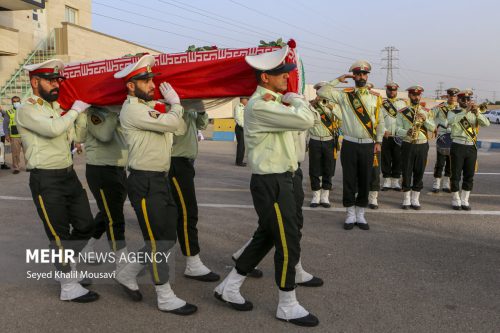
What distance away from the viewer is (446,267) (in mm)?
4676

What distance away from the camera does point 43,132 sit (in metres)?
3.76

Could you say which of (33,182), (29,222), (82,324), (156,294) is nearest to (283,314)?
(156,294)

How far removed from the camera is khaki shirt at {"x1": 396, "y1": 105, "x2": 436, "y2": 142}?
25.4 ft

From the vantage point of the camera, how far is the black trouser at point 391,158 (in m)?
8.93

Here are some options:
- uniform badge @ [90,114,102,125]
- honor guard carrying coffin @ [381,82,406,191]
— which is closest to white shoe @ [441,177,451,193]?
honor guard carrying coffin @ [381,82,406,191]

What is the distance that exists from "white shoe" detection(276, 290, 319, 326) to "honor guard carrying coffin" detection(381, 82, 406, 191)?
18.2 ft

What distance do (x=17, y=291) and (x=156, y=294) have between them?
1295 mm

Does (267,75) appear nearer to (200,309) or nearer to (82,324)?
(200,309)

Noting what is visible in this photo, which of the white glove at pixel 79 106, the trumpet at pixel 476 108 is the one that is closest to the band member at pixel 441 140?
the trumpet at pixel 476 108

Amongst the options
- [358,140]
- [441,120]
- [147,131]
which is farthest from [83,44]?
[147,131]

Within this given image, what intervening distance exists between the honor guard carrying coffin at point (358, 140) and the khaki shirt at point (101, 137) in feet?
9.69

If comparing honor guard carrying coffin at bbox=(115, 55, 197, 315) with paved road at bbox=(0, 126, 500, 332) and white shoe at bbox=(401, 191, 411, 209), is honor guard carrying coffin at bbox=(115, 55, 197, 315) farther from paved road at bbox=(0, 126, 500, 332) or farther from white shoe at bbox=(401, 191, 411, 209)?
white shoe at bbox=(401, 191, 411, 209)

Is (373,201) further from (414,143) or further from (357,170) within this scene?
(357,170)

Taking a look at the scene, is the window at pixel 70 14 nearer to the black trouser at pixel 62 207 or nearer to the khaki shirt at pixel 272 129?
the black trouser at pixel 62 207
